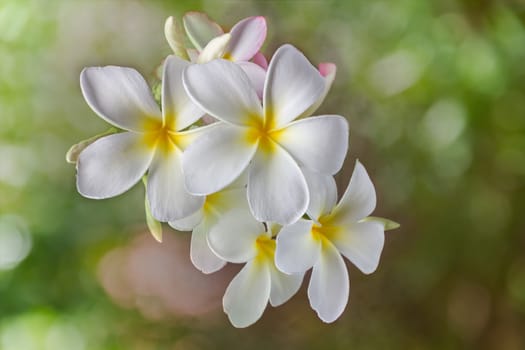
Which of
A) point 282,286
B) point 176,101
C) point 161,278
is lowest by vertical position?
point 161,278

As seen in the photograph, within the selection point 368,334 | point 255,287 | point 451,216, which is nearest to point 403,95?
point 451,216

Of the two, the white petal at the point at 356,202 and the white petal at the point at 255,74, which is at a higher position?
the white petal at the point at 255,74

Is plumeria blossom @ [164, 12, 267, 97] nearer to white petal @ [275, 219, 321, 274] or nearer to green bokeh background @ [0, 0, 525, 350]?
white petal @ [275, 219, 321, 274]

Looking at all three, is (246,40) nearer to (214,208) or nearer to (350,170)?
(214,208)

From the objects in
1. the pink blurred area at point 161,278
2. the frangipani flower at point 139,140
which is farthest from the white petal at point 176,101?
the pink blurred area at point 161,278

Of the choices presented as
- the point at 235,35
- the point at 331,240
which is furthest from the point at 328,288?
the point at 235,35

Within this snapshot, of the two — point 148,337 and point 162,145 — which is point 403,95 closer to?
point 148,337

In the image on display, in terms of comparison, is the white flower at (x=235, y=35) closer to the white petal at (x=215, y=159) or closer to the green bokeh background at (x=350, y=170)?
the white petal at (x=215, y=159)

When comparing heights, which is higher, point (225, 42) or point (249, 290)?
point (225, 42)
